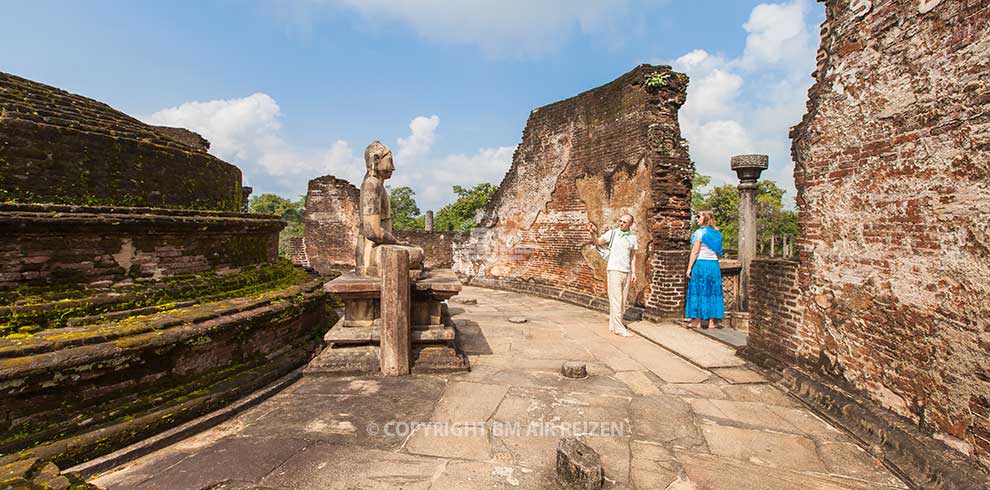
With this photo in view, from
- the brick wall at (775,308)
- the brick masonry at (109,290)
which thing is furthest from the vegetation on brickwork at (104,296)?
the brick wall at (775,308)

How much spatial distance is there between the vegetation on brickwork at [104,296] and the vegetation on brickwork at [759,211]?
2956cm

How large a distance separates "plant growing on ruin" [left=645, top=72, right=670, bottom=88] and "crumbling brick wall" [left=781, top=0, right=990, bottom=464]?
3.70 metres

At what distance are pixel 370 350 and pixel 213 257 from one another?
1.71m

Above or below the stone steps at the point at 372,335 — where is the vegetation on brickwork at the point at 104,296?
above

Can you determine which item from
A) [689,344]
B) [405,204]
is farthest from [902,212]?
[405,204]

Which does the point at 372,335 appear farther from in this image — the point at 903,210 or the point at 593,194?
the point at 593,194

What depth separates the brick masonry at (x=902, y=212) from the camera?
96.8 inches

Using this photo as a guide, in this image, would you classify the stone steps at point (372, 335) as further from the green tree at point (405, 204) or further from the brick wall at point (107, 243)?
the green tree at point (405, 204)

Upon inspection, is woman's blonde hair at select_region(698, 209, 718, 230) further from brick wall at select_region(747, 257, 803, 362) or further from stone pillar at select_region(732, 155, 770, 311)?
brick wall at select_region(747, 257, 803, 362)

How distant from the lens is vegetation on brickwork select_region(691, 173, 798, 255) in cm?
3045

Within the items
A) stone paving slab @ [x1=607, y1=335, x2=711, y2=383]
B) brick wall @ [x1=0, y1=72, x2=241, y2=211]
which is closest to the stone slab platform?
brick wall @ [x1=0, y1=72, x2=241, y2=211]

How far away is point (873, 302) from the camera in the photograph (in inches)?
122

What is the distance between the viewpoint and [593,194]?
28.3ft

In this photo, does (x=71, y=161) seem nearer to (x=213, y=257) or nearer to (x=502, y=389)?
(x=213, y=257)
